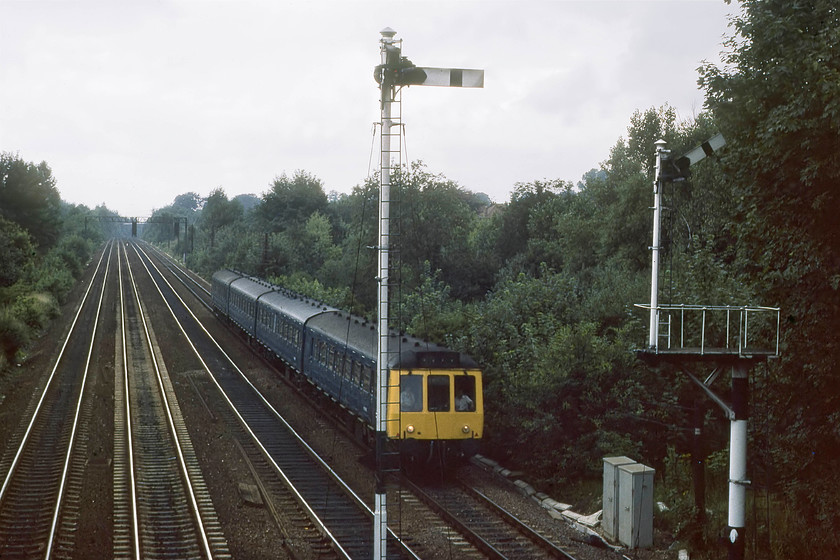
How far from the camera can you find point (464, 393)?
16.1m

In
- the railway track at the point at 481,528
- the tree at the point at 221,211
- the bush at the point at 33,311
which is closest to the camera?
the railway track at the point at 481,528

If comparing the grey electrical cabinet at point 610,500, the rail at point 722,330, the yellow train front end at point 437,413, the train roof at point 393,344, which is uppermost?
the rail at point 722,330

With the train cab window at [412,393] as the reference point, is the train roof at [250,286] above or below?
above

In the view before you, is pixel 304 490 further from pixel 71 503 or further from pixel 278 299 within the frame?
pixel 278 299

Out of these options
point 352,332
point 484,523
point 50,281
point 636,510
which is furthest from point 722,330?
point 50,281

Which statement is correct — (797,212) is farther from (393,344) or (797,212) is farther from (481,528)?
(393,344)

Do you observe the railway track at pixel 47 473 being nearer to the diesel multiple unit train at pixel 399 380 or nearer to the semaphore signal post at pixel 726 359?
the diesel multiple unit train at pixel 399 380

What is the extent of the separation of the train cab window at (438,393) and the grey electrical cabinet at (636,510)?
3969mm

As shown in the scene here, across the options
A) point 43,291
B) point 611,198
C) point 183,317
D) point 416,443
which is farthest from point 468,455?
point 43,291

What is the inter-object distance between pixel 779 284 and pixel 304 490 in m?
9.61

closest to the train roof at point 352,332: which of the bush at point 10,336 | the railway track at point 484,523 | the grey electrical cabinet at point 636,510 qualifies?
the railway track at point 484,523

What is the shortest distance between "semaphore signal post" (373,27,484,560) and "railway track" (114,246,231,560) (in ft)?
11.0

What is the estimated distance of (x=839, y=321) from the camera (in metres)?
12.3

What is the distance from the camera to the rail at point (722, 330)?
417 inches
